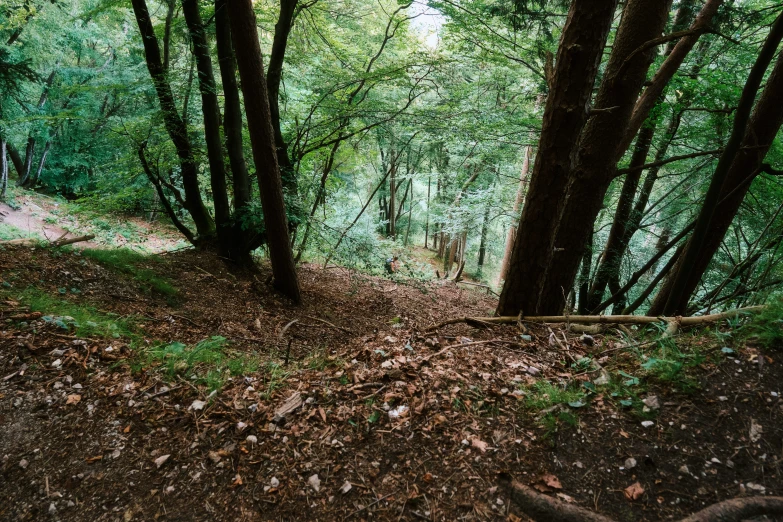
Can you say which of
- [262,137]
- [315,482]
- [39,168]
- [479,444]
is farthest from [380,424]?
[39,168]

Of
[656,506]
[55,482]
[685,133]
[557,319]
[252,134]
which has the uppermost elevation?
[685,133]

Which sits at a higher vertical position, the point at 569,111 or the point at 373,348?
the point at 569,111

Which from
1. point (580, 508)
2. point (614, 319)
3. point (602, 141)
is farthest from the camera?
point (602, 141)

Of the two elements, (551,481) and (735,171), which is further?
(735,171)

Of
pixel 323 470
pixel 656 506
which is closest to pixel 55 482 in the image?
pixel 323 470

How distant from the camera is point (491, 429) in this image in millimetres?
2016

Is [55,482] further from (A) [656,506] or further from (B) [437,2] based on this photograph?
(B) [437,2]

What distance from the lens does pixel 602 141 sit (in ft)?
13.4

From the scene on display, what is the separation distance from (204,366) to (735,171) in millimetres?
5567

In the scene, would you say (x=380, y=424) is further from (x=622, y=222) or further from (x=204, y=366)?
(x=622, y=222)

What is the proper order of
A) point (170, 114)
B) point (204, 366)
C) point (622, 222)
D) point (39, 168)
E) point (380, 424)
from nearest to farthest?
1. point (380, 424)
2. point (204, 366)
3. point (170, 114)
4. point (622, 222)
5. point (39, 168)

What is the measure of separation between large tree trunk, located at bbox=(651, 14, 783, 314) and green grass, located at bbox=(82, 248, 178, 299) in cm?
548

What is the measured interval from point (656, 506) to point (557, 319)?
1889 millimetres

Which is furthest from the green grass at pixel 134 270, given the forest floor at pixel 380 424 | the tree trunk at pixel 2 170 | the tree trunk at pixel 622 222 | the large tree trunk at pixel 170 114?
the tree trunk at pixel 2 170
